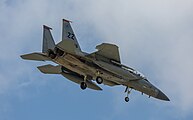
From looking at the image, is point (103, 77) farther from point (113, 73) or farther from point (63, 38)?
point (63, 38)

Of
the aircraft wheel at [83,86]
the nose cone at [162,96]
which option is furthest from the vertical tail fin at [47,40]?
the nose cone at [162,96]

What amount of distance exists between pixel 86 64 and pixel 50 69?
5601mm

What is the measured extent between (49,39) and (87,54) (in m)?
4.17

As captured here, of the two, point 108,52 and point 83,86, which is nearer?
point 108,52

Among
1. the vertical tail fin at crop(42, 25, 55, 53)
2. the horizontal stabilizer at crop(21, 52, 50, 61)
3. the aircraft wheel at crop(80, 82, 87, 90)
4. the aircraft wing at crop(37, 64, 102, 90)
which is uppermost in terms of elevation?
the vertical tail fin at crop(42, 25, 55, 53)

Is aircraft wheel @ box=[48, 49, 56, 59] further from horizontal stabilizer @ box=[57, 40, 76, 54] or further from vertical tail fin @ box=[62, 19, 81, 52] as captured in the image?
vertical tail fin @ box=[62, 19, 81, 52]

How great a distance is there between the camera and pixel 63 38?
63.7 m

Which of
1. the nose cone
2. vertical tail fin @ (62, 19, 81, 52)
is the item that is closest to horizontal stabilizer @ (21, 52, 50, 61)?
vertical tail fin @ (62, 19, 81, 52)

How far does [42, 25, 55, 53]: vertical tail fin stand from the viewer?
6347cm

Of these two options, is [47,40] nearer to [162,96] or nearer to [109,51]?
[109,51]

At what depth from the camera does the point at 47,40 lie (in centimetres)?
6425

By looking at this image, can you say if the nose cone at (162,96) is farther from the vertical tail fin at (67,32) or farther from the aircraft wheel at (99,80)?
the vertical tail fin at (67,32)

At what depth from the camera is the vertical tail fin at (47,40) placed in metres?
63.5

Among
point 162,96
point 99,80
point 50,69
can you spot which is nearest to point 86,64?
point 99,80
